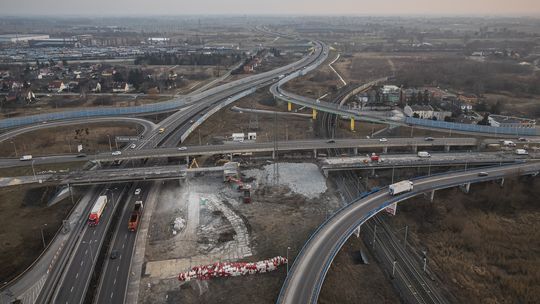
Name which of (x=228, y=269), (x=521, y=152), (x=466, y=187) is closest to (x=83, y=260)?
(x=228, y=269)

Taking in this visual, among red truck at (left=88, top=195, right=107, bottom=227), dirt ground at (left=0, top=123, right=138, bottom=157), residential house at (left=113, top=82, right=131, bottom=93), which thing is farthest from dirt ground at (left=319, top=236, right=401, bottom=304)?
residential house at (left=113, top=82, right=131, bottom=93)

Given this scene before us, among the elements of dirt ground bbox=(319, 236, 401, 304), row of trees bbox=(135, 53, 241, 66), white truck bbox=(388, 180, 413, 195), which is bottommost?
dirt ground bbox=(319, 236, 401, 304)

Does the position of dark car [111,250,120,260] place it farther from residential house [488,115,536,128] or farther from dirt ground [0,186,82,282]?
residential house [488,115,536,128]

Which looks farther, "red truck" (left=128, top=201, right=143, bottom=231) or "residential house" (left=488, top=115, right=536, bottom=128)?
"residential house" (left=488, top=115, right=536, bottom=128)

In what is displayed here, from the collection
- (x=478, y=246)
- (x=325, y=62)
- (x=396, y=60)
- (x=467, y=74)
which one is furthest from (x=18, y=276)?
(x=396, y=60)

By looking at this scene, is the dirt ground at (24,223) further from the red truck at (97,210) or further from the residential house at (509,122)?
the residential house at (509,122)

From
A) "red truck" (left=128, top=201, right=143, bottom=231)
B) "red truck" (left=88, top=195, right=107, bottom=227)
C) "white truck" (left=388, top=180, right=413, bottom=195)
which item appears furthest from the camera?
"white truck" (left=388, top=180, right=413, bottom=195)
